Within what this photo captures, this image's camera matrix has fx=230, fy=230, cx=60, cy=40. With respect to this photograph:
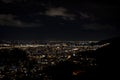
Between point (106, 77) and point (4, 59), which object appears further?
point (4, 59)

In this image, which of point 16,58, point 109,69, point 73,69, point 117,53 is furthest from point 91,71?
point 16,58

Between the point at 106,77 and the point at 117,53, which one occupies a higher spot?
the point at 117,53

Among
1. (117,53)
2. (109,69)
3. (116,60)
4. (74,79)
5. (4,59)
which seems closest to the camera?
(74,79)

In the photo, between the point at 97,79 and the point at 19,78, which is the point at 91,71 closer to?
the point at 97,79

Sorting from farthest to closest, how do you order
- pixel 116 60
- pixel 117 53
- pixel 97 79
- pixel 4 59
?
1. pixel 4 59
2. pixel 117 53
3. pixel 116 60
4. pixel 97 79

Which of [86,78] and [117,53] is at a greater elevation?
[117,53]

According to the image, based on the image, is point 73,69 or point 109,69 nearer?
point 109,69

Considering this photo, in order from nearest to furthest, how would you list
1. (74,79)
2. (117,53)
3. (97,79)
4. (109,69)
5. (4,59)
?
(97,79), (74,79), (109,69), (117,53), (4,59)

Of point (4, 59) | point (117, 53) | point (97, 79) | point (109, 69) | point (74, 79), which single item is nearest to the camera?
point (97, 79)

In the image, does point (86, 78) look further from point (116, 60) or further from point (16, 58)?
point (16, 58)

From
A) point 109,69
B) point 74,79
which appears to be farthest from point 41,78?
point 109,69
